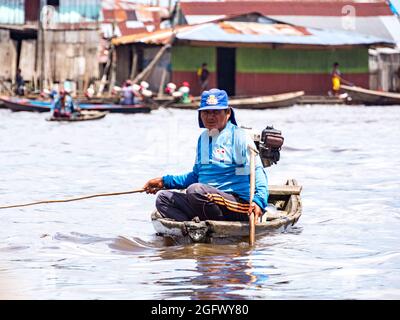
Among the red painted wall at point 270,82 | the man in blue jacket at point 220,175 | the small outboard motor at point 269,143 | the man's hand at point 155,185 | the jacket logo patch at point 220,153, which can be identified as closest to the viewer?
the man in blue jacket at point 220,175

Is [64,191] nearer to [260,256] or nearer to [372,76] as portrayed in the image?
[260,256]

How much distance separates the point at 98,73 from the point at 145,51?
83.9 inches

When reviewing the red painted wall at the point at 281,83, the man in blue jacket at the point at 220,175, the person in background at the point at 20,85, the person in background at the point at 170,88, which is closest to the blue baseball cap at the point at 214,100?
the man in blue jacket at the point at 220,175

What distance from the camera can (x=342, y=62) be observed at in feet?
117

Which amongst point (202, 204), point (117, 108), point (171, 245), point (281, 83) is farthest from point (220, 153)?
point (281, 83)

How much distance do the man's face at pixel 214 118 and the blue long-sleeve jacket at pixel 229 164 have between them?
7cm

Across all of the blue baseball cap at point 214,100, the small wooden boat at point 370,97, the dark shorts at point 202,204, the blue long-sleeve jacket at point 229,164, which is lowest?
the small wooden boat at point 370,97

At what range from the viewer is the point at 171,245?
809 centimetres

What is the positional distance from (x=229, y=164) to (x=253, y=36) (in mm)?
25358

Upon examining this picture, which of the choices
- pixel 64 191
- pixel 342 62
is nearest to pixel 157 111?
pixel 342 62

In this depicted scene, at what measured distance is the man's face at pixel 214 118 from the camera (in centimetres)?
771

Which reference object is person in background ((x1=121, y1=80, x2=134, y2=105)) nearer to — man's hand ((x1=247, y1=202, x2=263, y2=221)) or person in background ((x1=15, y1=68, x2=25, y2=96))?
person in background ((x1=15, y1=68, x2=25, y2=96))

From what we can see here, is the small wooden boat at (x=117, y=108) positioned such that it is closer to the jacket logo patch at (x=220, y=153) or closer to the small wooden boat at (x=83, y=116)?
the small wooden boat at (x=83, y=116)

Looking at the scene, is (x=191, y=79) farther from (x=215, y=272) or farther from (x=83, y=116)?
(x=215, y=272)
